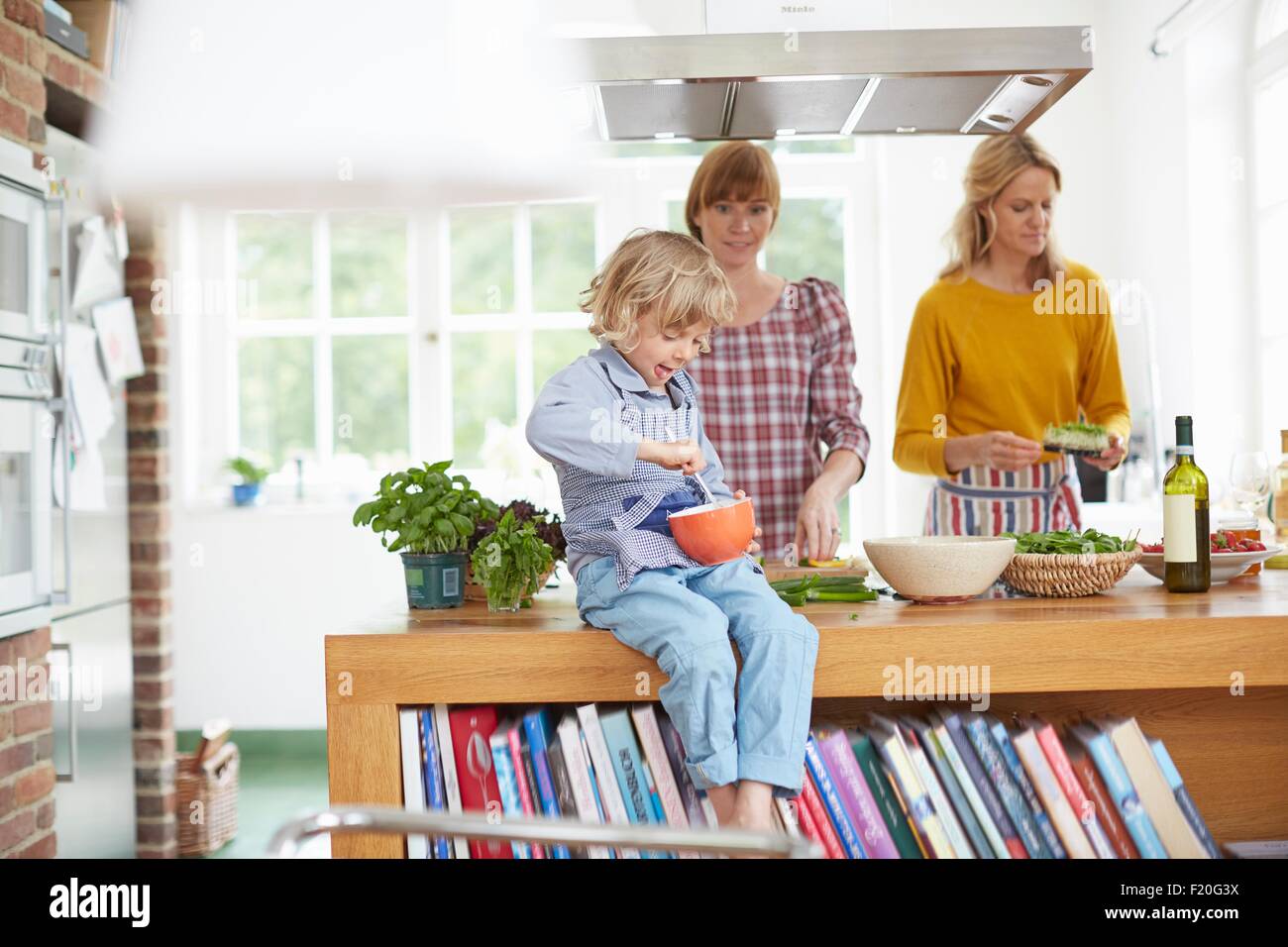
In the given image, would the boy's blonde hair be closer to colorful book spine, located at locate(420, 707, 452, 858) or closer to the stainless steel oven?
colorful book spine, located at locate(420, 707, 452, 858)

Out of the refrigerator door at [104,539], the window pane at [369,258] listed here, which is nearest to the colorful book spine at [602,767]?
the refrigerator door at [104,539]

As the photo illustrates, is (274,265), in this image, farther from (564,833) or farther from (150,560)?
(564,833)

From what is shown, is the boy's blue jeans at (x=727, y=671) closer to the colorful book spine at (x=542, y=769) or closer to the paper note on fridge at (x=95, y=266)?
the colorful book spine at (x=542, y=769)

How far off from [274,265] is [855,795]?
372 cm

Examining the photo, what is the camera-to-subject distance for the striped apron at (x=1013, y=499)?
8.26 feet

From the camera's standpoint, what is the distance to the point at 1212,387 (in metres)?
3.84

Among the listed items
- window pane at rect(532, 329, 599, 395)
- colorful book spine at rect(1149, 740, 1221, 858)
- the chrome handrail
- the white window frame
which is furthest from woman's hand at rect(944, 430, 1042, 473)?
the white window frame

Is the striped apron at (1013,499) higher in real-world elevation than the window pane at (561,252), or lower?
lower

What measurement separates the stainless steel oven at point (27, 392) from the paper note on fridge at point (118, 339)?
0.97ft

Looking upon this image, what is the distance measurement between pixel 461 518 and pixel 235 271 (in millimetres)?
3253

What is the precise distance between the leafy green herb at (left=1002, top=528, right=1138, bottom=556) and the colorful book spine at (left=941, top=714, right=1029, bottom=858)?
34cm

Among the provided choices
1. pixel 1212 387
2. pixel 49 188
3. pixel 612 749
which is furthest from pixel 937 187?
pixel 612 749

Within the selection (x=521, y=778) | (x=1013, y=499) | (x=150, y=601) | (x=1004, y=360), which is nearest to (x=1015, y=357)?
(x=1004, y=360)

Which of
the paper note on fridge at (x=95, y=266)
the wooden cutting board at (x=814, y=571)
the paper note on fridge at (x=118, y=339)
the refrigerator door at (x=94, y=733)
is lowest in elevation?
the refrigerator door at (x=94, y=733)
